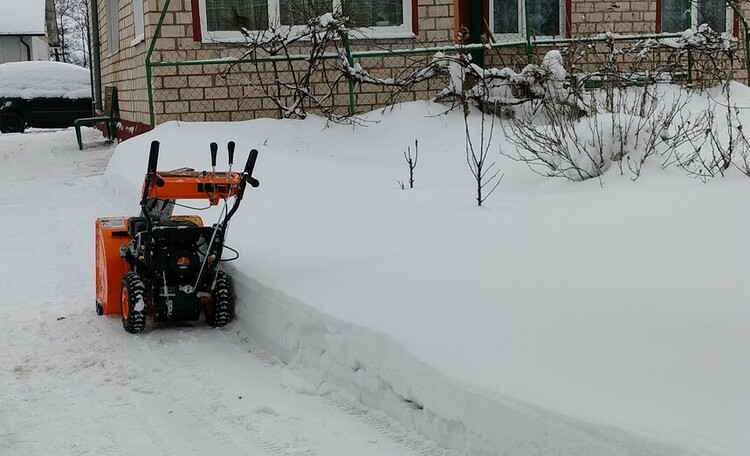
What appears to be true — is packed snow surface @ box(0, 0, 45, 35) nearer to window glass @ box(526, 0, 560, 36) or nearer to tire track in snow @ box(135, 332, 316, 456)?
window glass @ box(526, 0, 560, 36)

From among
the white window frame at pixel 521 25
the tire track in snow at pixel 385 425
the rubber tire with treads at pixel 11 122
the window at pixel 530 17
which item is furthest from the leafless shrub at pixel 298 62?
the rubber tire with treads at pixel 11 122

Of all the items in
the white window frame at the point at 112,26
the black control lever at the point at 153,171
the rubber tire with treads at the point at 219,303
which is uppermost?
the white window frame at the point at 112,26

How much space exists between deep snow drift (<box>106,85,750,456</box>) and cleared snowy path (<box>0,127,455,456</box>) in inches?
7.6

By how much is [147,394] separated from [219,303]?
1.25 meters

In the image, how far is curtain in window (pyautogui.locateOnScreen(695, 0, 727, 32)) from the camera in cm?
1739

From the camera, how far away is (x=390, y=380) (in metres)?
4.64

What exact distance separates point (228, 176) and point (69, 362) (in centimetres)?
139

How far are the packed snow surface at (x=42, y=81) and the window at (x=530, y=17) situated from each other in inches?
544

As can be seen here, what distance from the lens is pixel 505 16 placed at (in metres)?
16.0

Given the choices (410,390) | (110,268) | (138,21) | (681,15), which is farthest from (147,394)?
(681,15)

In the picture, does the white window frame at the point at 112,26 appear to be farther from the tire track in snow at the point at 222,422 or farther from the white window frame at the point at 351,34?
the tire track in snow at the point at 222,422

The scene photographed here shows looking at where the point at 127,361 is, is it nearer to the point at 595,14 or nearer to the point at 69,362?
the point at 69,362

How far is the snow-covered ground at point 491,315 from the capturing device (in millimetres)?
3613

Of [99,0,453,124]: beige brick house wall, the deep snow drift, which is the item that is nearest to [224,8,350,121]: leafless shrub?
[99,0,453,124]: beige brick house wall
